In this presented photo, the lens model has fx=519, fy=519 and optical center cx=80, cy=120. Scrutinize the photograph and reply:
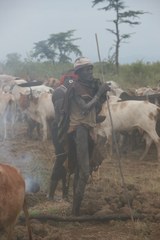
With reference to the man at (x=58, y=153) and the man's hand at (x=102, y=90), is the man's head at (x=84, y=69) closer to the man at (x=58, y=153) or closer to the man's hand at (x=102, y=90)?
the man's hand at (x=102, y=90)

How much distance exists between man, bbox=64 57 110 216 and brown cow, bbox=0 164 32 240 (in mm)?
2005

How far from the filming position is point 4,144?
49.2ft

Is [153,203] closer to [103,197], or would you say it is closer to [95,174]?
[103,197]

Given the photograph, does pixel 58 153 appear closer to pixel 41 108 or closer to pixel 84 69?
pixel 84 69

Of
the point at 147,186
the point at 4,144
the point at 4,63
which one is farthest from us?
the point at 4,63

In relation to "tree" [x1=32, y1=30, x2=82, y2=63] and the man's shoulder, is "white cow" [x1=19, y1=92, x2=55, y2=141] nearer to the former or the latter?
the man's shoulder

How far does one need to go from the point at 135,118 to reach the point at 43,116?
379cm

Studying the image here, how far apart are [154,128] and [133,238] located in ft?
23.3

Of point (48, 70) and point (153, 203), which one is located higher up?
point (48, 70)

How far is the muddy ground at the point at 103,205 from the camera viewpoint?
627cm

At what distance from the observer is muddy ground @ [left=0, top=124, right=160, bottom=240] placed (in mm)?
6266

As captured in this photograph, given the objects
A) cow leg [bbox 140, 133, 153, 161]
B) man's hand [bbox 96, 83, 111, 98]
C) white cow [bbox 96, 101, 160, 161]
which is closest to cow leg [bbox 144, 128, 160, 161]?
white cow [bbox 96, 101, 160, 161]

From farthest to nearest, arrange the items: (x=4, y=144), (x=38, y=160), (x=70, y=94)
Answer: (x=4, y=144), (x=38, y=160), (x=70, y=94)

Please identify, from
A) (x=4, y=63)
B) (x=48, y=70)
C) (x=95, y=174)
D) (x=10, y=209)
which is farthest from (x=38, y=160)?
(x=4, y=63)
